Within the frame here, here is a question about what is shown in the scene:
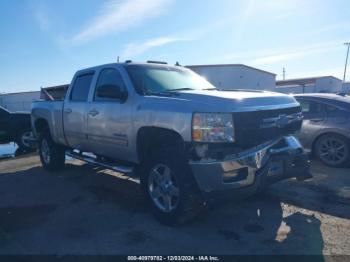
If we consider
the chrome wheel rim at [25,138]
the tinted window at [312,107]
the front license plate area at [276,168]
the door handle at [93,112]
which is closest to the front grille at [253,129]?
the front license plate area at [276,168]

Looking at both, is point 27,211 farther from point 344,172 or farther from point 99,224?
point 344,172

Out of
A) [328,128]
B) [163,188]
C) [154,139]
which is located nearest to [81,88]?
[154,139]

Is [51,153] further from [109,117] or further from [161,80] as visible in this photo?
[161,80]

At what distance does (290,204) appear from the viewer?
4938mm

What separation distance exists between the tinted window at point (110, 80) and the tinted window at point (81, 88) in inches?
17.1

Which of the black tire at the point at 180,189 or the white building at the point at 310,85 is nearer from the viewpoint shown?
the black tire at the point at 180,189

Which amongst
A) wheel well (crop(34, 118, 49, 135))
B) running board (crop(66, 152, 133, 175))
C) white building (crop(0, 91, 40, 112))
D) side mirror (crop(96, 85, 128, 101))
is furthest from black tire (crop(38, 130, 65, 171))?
white building (crop(0, 91, 40, 112))

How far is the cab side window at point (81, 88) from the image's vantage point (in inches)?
242

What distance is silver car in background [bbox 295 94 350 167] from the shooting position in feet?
22.5

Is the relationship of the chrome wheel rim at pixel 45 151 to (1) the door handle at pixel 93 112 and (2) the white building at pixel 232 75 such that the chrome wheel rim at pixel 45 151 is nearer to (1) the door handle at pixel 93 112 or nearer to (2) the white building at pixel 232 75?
(1) the door handle at pixel 93 112

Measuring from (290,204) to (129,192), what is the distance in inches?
103

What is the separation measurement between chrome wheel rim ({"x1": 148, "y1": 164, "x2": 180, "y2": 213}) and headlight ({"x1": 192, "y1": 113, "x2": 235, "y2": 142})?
70 cm

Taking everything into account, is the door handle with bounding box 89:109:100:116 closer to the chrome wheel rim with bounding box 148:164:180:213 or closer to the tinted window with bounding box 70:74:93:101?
the tinted window with bounding box 70:74:93:101

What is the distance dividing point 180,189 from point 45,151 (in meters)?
5.01
